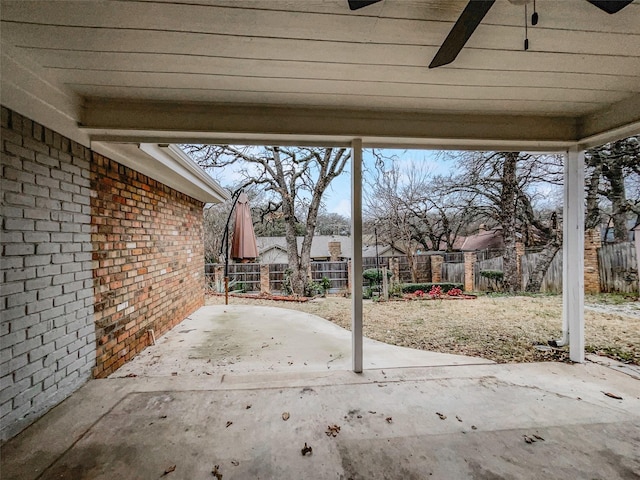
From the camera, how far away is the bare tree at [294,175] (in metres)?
9.23

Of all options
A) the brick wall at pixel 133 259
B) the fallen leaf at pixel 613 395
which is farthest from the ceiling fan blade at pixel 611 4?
the brick wall at pixel 133 259

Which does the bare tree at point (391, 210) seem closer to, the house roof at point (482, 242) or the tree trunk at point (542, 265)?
the tree trunk at point (542, 265)

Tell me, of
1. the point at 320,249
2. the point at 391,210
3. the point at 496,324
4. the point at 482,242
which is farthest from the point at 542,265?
the point at 320,249

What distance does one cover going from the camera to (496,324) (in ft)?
15.5

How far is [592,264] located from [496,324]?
4283mm

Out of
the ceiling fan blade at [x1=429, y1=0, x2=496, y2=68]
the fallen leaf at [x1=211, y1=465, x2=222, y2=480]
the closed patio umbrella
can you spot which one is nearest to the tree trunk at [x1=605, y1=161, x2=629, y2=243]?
the ceiling fan blade at [x1=429, y1=0, x2=496, y2=68]

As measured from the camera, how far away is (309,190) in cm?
995

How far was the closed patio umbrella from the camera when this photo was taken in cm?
649

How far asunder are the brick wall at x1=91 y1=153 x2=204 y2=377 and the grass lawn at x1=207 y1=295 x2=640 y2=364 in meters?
2.94

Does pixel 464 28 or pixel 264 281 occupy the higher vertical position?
pixel 464 28

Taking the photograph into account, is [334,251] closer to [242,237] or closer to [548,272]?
[242,237]

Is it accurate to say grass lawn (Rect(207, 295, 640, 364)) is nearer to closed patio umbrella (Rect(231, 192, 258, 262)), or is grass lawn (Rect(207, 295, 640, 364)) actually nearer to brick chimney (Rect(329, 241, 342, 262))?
closed patio umbrella (Rect(231, 192, 258, 262))

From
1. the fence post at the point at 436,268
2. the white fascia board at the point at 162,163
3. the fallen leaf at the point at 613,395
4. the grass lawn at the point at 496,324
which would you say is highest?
the white fascia board at the point at 162,163

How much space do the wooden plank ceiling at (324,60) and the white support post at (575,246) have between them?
14.1 inches
